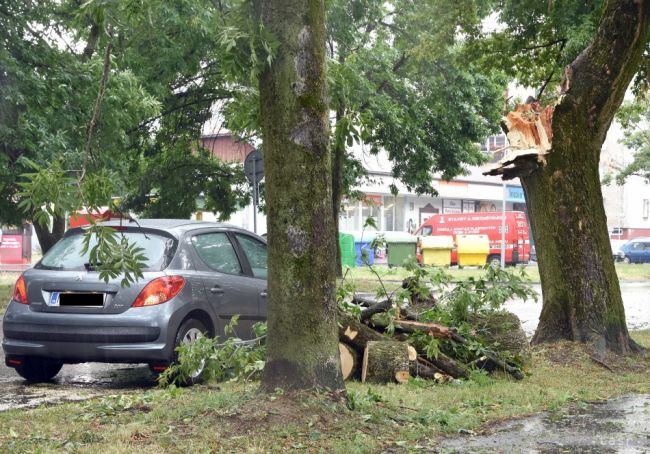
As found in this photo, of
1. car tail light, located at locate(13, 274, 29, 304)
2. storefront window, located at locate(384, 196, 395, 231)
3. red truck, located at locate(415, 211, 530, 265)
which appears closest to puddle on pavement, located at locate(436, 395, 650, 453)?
car tail light, located at locate(13, 274, 29, 304)

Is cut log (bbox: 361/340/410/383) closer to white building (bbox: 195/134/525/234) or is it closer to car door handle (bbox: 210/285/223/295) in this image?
car door handle (bbox: 210/285/223/295)

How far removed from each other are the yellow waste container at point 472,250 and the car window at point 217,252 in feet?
113

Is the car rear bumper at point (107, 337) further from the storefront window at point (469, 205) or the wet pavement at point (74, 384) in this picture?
the storefront window at point (469, 205)

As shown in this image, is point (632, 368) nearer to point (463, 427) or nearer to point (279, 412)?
point (463, 427)

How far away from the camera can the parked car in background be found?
188 ft

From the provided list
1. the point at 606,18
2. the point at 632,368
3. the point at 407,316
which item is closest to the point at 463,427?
the point at 407,316

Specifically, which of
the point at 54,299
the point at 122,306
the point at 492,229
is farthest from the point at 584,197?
the point at 492,229

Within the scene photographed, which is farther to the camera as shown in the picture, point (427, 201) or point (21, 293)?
point (427, 201)

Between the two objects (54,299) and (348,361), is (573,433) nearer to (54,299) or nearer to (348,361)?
(348,361)

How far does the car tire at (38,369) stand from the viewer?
8.74 meters

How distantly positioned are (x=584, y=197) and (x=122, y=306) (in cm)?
488

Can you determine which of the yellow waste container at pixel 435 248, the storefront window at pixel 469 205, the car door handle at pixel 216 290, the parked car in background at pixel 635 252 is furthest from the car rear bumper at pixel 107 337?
the storefront window at pixel 469 205

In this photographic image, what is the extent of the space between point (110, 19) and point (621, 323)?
6587mm

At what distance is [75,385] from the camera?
8797mm
